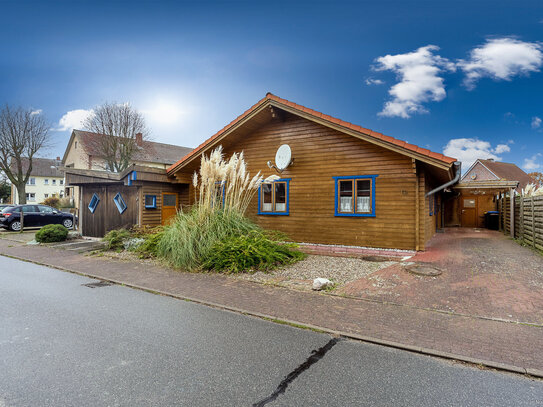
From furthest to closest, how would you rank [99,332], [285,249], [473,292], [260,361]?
1. [285,249]
2. [473,292]
3. [99,332]
4. [260,361]

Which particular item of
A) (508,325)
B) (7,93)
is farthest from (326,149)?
(7,93)

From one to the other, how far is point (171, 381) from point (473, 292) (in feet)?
16.5

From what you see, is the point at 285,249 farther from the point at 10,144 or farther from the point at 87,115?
the point at 10,144

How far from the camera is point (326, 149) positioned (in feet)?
35.7

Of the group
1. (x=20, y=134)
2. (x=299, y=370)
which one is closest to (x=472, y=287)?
(x=299, y=370)

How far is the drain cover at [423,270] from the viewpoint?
21.9ft

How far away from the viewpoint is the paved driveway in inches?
183

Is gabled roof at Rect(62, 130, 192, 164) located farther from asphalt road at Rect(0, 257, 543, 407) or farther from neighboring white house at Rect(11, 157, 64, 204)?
asphalt road at Rect(0, 257, 543, 407)

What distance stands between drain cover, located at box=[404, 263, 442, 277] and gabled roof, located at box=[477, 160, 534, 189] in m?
31.3

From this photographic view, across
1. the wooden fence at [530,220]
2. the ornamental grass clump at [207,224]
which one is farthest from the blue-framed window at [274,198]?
the wooden fence at [530,220]

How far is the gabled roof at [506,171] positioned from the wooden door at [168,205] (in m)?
32.7

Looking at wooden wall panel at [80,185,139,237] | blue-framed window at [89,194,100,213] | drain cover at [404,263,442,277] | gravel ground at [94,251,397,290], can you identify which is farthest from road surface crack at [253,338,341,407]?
blue-framed window at [89,194,100,213]

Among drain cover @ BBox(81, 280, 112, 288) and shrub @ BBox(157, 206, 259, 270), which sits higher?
shrub @ BBox(157, 206, 259, 270)

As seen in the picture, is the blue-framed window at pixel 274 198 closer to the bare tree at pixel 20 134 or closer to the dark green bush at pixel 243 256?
the dark green bush at pixel 243 256
